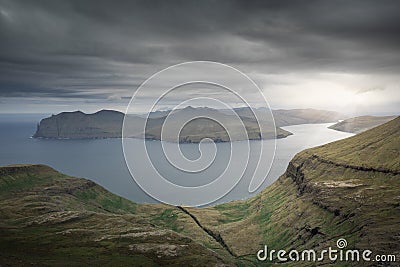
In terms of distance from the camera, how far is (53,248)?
399ft

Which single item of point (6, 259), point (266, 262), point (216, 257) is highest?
point (6, 259)

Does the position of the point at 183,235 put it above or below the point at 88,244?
below

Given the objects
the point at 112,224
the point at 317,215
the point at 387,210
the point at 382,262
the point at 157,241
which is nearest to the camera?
the point at 382,262

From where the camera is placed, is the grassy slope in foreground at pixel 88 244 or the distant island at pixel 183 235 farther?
the distant island at pixel 183 235

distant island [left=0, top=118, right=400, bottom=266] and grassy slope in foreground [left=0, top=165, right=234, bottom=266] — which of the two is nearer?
grassy slope in foreground [left=0, top=165, right=234, bottom=266]

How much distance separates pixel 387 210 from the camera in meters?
156

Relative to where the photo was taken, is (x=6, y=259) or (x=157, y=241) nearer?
(x=6, y=259)

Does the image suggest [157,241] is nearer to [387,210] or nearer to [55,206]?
[55,206]

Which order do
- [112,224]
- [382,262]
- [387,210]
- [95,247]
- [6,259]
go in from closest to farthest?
[6,259] < [382,262] < [95,247] < [387,210] < [112,224]

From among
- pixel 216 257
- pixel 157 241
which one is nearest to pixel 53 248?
pixel 157 241

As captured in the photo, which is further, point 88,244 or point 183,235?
point 183,235

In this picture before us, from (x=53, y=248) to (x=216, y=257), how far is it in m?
62.8

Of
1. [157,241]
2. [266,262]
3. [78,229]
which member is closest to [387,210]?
[266,262]

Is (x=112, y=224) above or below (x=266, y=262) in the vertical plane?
above
